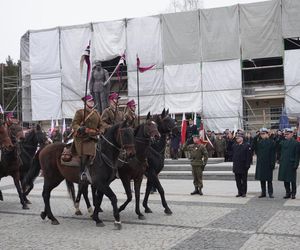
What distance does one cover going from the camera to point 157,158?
10.7 meters

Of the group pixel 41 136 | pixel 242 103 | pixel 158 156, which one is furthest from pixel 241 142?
pixel 242 103

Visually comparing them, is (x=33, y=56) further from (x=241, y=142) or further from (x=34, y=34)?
(x=241, y=142)

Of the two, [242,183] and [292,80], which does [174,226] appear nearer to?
[242,183]

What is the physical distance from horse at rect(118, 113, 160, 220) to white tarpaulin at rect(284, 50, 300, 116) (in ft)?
67.9

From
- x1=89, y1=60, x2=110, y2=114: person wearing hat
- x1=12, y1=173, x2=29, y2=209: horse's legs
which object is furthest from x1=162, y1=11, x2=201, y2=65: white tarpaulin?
x1=12, y1=173, x2=29, y2=209: horse's legs

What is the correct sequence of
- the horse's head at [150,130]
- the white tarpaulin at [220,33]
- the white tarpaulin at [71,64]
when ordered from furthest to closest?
the white tarpaulin at [71,64] < the white tarpaulin at [220,33] < the horse's head at [150,130]

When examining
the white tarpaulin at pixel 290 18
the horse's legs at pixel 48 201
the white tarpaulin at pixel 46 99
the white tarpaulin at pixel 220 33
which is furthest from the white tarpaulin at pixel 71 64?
the horse's legs at pixel 48 201

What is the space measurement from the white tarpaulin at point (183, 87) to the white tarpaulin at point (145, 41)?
1270 mm

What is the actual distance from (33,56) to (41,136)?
2412 cm

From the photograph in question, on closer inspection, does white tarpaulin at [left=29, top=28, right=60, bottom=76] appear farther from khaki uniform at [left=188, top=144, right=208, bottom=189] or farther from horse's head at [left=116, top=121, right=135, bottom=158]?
horse's head at [left=116, top=121, right=135, bottom=158]

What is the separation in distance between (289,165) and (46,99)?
2534 centimetres

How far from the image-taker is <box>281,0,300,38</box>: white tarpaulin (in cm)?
2856

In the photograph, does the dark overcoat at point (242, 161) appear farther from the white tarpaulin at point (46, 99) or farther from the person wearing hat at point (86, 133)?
the white tarpaulin at point (46, 99)

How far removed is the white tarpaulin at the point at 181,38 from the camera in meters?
30.9
